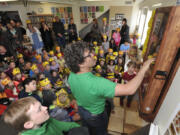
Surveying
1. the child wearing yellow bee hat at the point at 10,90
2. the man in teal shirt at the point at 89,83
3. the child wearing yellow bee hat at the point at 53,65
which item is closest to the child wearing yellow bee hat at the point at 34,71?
the child wearing yellow bee hat at the point at 53,65

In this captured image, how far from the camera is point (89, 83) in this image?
88 centimetres

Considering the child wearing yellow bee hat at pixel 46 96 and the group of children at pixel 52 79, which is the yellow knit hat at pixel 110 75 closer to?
the group of children at pixel 52 79

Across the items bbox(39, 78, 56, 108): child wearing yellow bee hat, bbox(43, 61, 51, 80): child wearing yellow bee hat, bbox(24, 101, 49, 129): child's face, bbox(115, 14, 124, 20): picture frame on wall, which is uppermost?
bbox(115, 14, 124, 20): picture frame on wall

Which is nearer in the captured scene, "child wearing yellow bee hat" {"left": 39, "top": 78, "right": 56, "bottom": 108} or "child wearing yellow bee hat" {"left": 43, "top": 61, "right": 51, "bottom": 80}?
"child wearing yellow bee hat" {"left": 39, "top": 78, "right": 56, "bottom": 108}

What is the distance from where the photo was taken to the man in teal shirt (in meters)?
0.83

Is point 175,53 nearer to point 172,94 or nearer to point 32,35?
point 172,94

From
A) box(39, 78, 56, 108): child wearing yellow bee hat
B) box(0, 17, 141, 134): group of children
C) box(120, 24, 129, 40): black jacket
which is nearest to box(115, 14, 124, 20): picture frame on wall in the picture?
box(120, 24, 129, 40): black jacket

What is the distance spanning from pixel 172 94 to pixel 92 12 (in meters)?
7.23

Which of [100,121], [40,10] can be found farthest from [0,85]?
[40,10]

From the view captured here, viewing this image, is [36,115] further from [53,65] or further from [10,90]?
[53,65]

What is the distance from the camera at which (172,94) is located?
1.04m

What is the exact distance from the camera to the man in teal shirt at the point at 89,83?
0.83 m

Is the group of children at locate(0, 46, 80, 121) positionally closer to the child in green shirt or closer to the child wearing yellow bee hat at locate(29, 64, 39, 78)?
the child wearing yellow bee hat at locate(29, 64, 39, 78)

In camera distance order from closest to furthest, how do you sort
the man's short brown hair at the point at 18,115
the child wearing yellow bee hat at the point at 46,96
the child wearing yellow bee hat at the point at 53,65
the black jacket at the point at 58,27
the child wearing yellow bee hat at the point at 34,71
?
the man's short brown hair at the point at 18,115, the child wearing yellow bee hat at the point at 46,96, the child wearing yellow bee hat at the point at 34,71, the child wearing yellow bee hat at the point at 53,65, the black jacket at the point at 58,27
